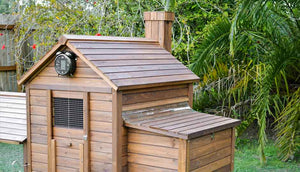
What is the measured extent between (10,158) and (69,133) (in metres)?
3.06

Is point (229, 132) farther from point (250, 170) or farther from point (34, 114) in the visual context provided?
point (34, 114)

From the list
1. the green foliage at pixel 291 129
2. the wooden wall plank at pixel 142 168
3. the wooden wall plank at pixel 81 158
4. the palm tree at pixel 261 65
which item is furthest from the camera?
the green foliage at pixel 291 129

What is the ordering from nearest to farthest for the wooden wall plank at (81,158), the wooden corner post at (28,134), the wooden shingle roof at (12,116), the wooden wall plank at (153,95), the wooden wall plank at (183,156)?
the wooden wall plank at (183,156) → the wooden wall plank at (153,95) → the wooden wall plank at (81,158) → the wooden corner post at (28,134) → the wooden shingle roof at (12,116)

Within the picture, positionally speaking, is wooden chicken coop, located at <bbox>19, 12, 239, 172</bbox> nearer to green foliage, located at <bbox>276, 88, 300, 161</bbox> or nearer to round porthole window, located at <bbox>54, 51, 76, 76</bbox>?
round porthole window, located at <bbox>54, 51, 76, 76</bbox>

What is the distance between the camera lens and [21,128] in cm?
559

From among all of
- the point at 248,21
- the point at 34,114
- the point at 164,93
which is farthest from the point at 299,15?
the point at 34,114

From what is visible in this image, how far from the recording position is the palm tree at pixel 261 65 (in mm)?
6043

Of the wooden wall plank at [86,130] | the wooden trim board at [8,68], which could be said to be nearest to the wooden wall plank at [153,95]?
the wooden wall plank at [86,130]

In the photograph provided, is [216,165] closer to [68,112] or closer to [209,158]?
[209,158]

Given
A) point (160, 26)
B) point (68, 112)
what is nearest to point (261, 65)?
point (160, 26)

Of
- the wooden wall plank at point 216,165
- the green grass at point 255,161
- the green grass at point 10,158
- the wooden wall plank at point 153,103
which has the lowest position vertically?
the green grass at point 10,158

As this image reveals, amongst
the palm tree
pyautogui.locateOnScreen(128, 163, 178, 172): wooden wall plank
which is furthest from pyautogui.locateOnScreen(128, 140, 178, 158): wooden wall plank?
the palm tree

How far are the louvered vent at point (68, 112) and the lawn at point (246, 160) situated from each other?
5.04 feet

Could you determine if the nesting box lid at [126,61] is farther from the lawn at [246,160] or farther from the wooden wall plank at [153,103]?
the lawn at [246,160]
